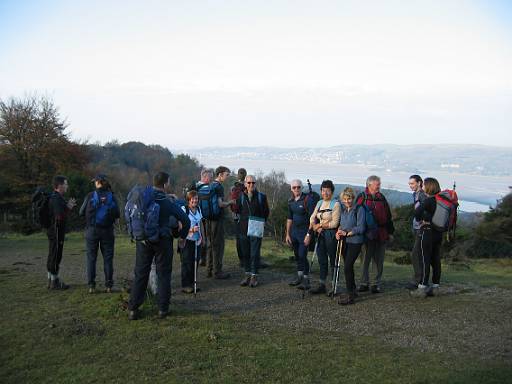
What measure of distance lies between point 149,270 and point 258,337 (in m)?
1.83

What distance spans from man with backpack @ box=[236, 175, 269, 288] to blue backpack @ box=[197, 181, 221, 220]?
0.47 metres

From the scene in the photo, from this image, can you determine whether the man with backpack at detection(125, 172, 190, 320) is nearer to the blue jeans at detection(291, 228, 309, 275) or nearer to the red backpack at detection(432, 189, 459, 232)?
the blue jeans at detection(291, 228, 309, 275)

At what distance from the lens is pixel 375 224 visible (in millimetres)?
7672

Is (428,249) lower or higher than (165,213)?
lower

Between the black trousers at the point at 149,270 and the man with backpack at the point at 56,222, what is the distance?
2.50m

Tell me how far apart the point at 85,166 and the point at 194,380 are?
35977mm

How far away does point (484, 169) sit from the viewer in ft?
277

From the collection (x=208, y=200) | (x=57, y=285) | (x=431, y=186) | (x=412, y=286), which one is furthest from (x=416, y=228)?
(x=57, y=285)

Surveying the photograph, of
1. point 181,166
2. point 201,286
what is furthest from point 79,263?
point 181,166

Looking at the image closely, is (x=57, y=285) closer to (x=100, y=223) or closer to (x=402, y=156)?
(x=100, y=223)

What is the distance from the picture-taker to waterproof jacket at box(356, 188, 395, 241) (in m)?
7.93

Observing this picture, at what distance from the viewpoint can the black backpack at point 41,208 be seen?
8.19 meters

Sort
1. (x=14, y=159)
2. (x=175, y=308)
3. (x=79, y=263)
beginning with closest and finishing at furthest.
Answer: (x=175, y=308), (x=79, y=263), (x=14, y=159)

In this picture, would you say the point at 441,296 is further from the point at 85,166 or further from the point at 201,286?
the point at 85,166
